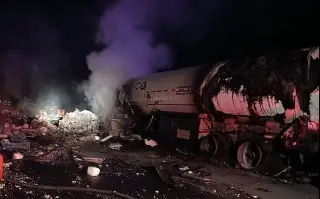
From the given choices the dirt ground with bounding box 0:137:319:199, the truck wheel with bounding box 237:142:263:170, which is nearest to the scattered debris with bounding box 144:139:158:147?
the dirt ground with bounding box 0:137:319:199

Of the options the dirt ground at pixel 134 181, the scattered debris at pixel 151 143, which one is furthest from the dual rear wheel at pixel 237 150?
the scattered debris at pixel 151 143

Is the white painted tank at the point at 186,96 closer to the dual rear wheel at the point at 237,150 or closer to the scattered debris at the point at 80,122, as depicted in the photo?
the dual rear wheel at the point at 237,150

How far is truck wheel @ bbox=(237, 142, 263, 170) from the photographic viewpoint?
8991 mm

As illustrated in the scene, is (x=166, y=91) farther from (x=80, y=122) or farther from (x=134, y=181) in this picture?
(x=80, y=122)

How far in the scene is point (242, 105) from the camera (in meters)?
9.05

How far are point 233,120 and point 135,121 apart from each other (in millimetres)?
6390

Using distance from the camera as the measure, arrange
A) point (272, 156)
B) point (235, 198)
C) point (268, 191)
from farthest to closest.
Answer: point (272, 156) → point (268, 191) → point (235, 198)

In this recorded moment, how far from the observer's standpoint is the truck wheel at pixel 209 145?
10172 mm

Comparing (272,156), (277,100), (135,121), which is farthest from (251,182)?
(135,121)

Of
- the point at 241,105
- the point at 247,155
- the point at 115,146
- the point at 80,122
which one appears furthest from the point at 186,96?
the point at 80,122

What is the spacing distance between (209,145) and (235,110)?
65.9 inches

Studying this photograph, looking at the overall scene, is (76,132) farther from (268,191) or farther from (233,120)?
(268,191)

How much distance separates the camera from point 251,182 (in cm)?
752

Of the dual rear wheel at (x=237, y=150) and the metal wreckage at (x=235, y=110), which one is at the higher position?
the metal wreckage at (x=235, y=110)
